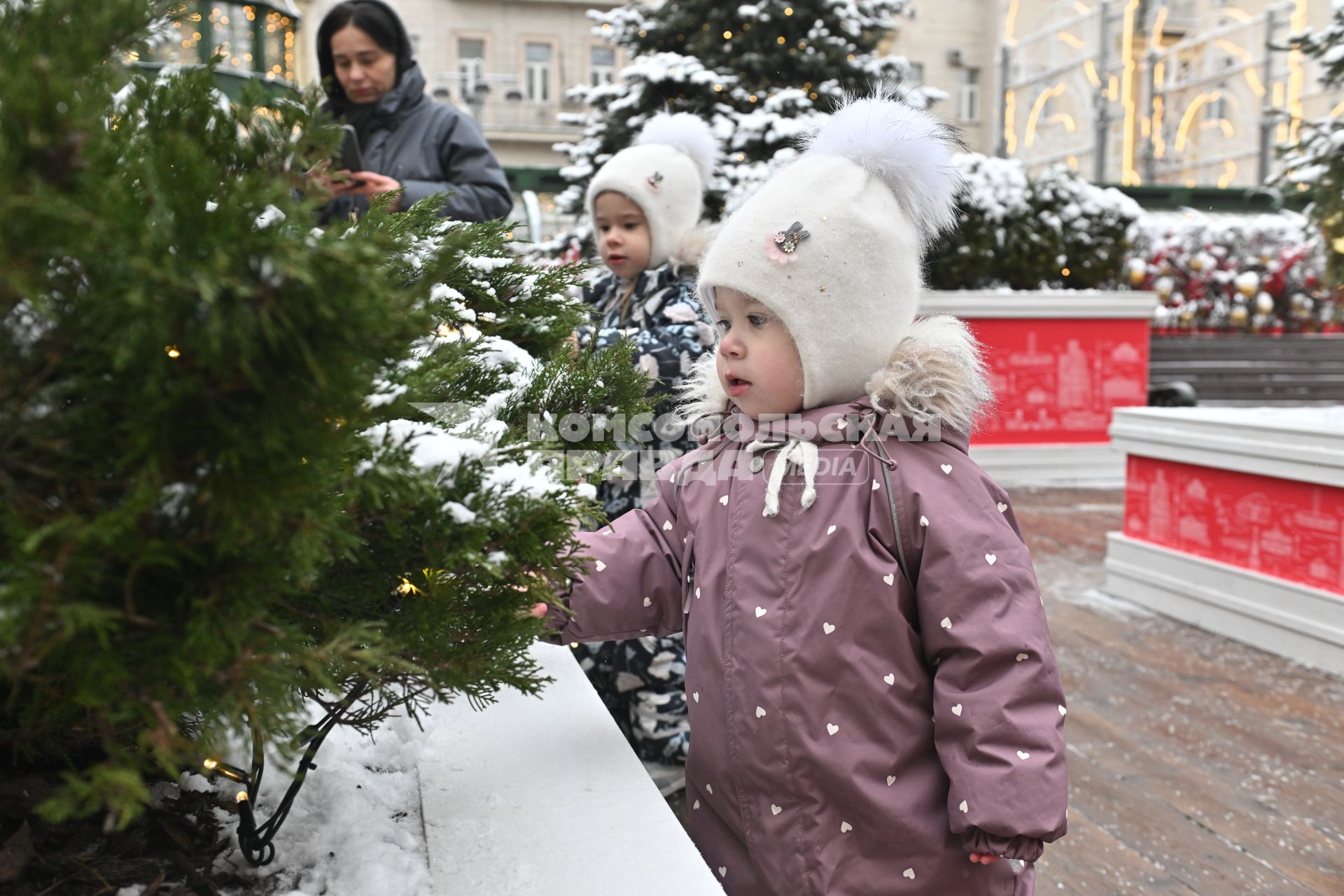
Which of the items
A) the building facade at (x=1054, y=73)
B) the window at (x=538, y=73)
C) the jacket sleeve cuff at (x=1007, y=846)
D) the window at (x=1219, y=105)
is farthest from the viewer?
the window at (x=538, y=73)

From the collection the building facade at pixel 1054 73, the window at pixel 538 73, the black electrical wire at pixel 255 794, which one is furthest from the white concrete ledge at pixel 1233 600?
the window at pixel 538 73

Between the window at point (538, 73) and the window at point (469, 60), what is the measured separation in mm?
1250

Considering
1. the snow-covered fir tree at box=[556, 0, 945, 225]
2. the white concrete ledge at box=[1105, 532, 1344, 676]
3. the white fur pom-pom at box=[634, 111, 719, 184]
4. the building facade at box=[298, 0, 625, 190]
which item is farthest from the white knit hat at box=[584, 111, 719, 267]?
the building facade at box=[298, 0, 625, 190]

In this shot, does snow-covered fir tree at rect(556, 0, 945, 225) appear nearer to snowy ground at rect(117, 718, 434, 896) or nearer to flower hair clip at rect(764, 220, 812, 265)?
flower hair clip at rect(764, 220, 812, 265)

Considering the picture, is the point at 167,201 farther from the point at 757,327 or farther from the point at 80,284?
the point at 757,327

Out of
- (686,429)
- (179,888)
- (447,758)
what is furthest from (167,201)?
(686,429)

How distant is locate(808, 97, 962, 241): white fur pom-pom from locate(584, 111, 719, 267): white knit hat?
1359 mm

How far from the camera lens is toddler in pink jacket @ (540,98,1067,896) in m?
1.37

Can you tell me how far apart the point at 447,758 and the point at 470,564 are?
598mm

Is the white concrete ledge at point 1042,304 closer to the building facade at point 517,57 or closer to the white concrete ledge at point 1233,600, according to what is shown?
the white concrete ledge at point 1233,600

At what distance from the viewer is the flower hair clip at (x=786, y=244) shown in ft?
5.09

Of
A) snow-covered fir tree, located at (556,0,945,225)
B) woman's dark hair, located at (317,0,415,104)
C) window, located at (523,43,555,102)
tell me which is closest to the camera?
woman's dark hair, located at (317,0,415,104)

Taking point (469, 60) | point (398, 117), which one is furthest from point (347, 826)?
point (469, 60)

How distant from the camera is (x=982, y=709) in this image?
1.34m
